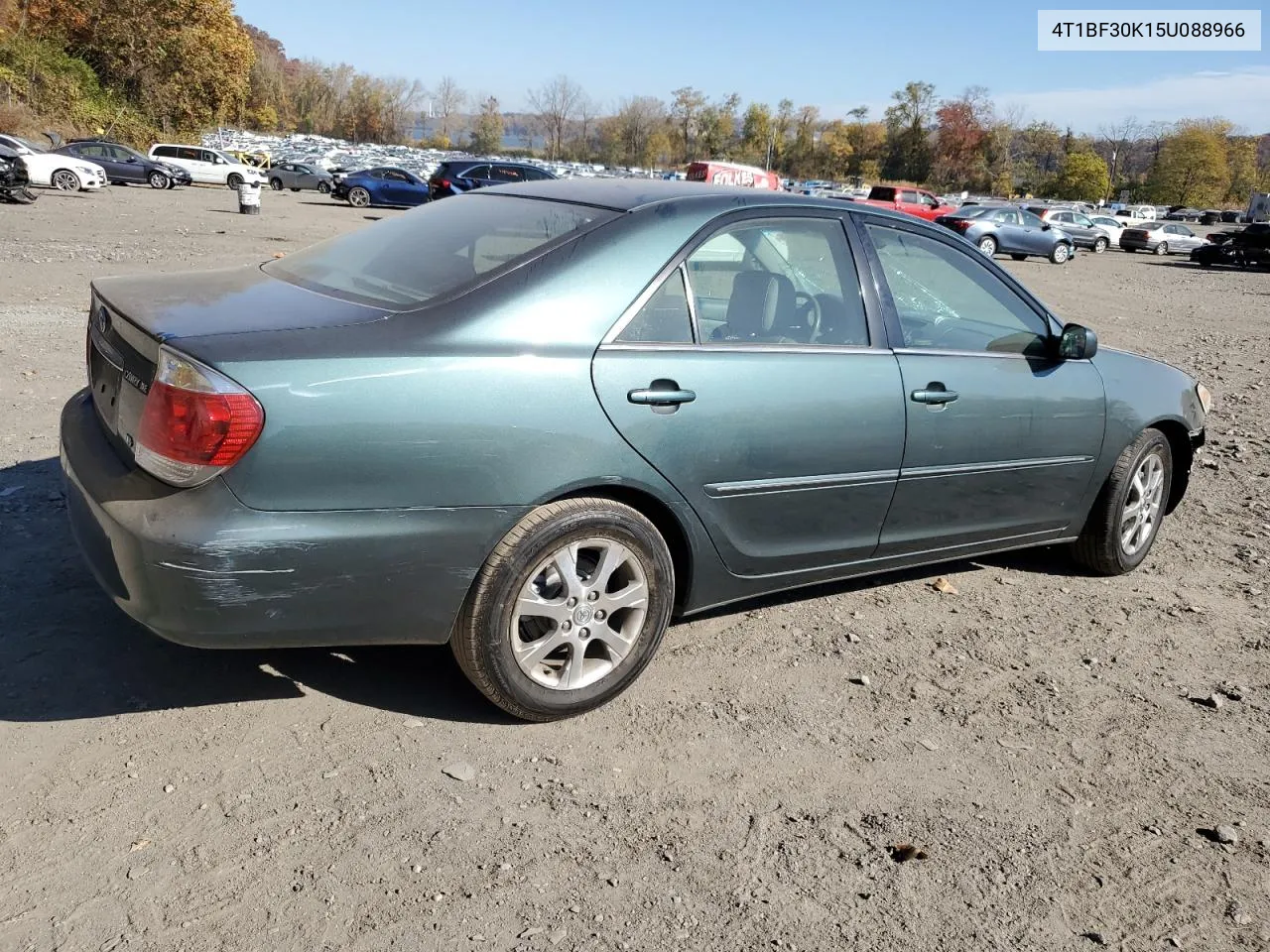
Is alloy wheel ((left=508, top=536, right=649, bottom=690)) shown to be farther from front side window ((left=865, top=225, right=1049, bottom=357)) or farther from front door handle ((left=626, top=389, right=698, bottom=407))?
front side window ((left=865, top=225, right=1049, bottom=357))

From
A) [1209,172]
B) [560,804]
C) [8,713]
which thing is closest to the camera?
[560,804]

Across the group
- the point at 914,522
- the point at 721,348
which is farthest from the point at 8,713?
the point at 914,522

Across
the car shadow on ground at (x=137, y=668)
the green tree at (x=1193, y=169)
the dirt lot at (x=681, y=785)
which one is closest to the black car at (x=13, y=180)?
the dirt lot at (x=681, y=785)

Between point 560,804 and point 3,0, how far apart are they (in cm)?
6390

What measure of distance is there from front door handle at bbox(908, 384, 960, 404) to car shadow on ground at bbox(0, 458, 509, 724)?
189cm

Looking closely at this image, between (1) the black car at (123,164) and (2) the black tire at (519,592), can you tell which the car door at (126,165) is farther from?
(2) the black tire at (519,592)

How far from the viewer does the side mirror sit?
4.49 m

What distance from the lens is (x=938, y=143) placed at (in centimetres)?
10138

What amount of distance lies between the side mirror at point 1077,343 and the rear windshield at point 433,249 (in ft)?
6.80

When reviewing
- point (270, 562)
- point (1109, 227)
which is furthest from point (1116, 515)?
point (1109, 227)

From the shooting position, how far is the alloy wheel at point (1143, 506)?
508 cm

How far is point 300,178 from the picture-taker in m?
43.0

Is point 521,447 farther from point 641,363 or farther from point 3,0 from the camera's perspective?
point 3,0

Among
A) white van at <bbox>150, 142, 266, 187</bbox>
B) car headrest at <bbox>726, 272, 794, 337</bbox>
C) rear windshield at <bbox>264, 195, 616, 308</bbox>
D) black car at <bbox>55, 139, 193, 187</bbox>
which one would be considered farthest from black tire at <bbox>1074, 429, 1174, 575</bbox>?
white van at <bbox>150, 142, 266, 187</bbox>
